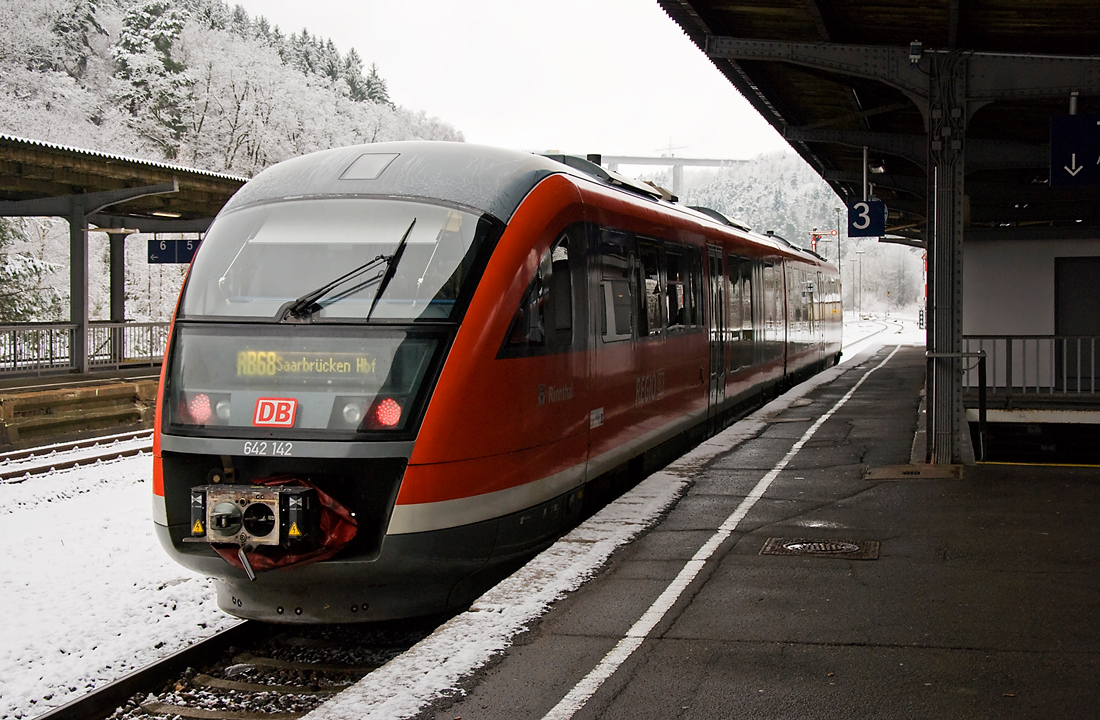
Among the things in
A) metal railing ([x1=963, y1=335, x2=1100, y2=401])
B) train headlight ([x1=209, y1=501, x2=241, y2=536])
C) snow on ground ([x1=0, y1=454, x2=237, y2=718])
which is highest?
metal railing ([x1=963, y1=335, x2=1100, y2=401])

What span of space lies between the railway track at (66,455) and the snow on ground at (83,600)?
1.73 m

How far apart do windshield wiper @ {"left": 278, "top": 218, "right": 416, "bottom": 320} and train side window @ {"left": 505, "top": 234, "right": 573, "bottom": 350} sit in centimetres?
80

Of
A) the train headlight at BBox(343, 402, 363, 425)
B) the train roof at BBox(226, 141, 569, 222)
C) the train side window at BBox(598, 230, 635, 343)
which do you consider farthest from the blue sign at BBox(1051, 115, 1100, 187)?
the train headlight at BBox(343, 402, 363, 425)

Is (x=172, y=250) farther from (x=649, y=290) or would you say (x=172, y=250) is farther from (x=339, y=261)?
(x=339, y=261)

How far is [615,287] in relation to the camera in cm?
861

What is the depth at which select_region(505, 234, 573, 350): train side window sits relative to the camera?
670 centimetres

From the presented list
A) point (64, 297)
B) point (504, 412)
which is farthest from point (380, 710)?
point (64, 297)

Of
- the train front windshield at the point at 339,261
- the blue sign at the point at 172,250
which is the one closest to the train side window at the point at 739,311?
the train front windshield at the point at 339,261

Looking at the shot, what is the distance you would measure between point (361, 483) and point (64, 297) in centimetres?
3880

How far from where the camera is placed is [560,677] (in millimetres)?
4637

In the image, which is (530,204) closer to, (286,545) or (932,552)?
(286,545)

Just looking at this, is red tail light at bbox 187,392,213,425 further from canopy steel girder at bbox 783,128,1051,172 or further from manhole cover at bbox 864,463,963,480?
canopy steel girder at bbox 783,128,1051,172

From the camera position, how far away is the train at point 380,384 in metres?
5.98

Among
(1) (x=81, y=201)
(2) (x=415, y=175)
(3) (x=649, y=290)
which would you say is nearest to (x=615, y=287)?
(3) (x=649, y=290)
